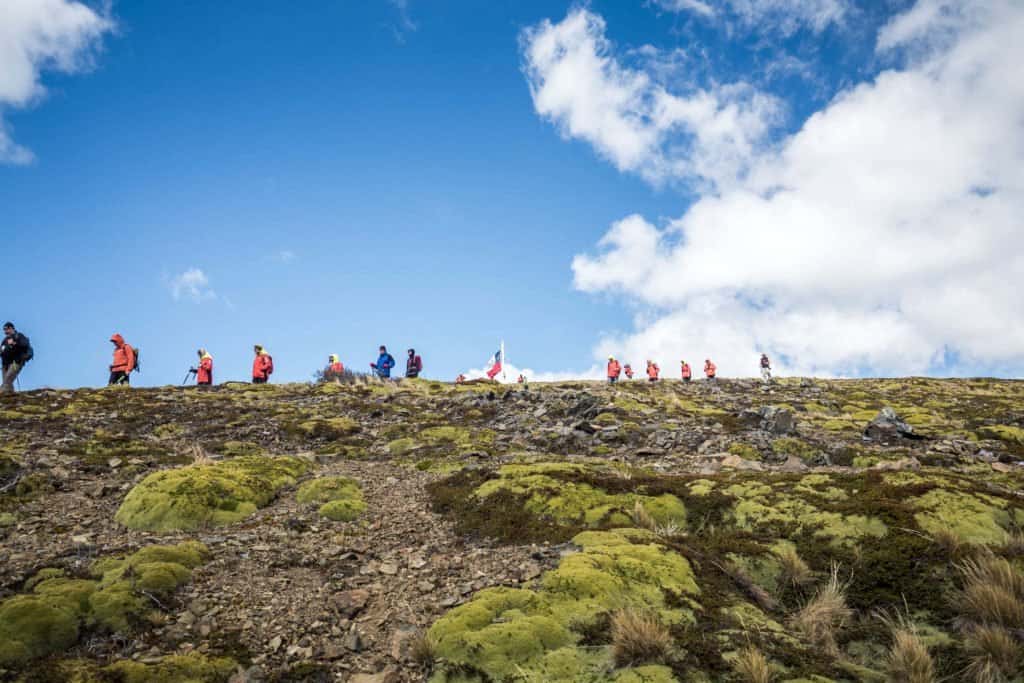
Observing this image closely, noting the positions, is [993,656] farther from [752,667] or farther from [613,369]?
[613,369]

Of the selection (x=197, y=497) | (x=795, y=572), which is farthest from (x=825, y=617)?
(x=197, y=497)

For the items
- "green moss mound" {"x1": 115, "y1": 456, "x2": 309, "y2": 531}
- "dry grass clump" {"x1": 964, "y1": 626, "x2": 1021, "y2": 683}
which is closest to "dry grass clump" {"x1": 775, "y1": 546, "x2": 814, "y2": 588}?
"dry grass clump" {"x1": 964, "y1": 626, "x2": 1021, "y2": 683}

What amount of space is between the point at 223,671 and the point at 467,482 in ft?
22.3

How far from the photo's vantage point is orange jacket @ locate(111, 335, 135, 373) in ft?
97.6

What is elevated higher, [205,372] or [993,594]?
[205,372]

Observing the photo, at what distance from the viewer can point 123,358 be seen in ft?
97.9

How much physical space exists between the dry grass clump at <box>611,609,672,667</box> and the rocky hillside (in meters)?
0.02

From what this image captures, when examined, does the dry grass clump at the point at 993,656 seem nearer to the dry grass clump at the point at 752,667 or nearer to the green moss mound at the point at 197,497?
the dry grass clump at the point at 752,667

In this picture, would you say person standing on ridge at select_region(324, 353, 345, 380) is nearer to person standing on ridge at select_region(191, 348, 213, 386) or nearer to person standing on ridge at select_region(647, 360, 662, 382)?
person standing on ridge at select_region(191, 348, 213, 386)

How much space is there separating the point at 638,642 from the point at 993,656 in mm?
3300

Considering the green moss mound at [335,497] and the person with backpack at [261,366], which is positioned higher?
the person with backpack at [261,366]

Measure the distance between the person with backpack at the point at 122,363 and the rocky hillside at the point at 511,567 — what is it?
1470 centimetres

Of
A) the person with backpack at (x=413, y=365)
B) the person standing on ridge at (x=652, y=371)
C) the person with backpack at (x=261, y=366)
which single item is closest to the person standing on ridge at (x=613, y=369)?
the person standing on ridge at (x=652, y=371)

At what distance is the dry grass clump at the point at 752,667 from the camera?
526 cm
